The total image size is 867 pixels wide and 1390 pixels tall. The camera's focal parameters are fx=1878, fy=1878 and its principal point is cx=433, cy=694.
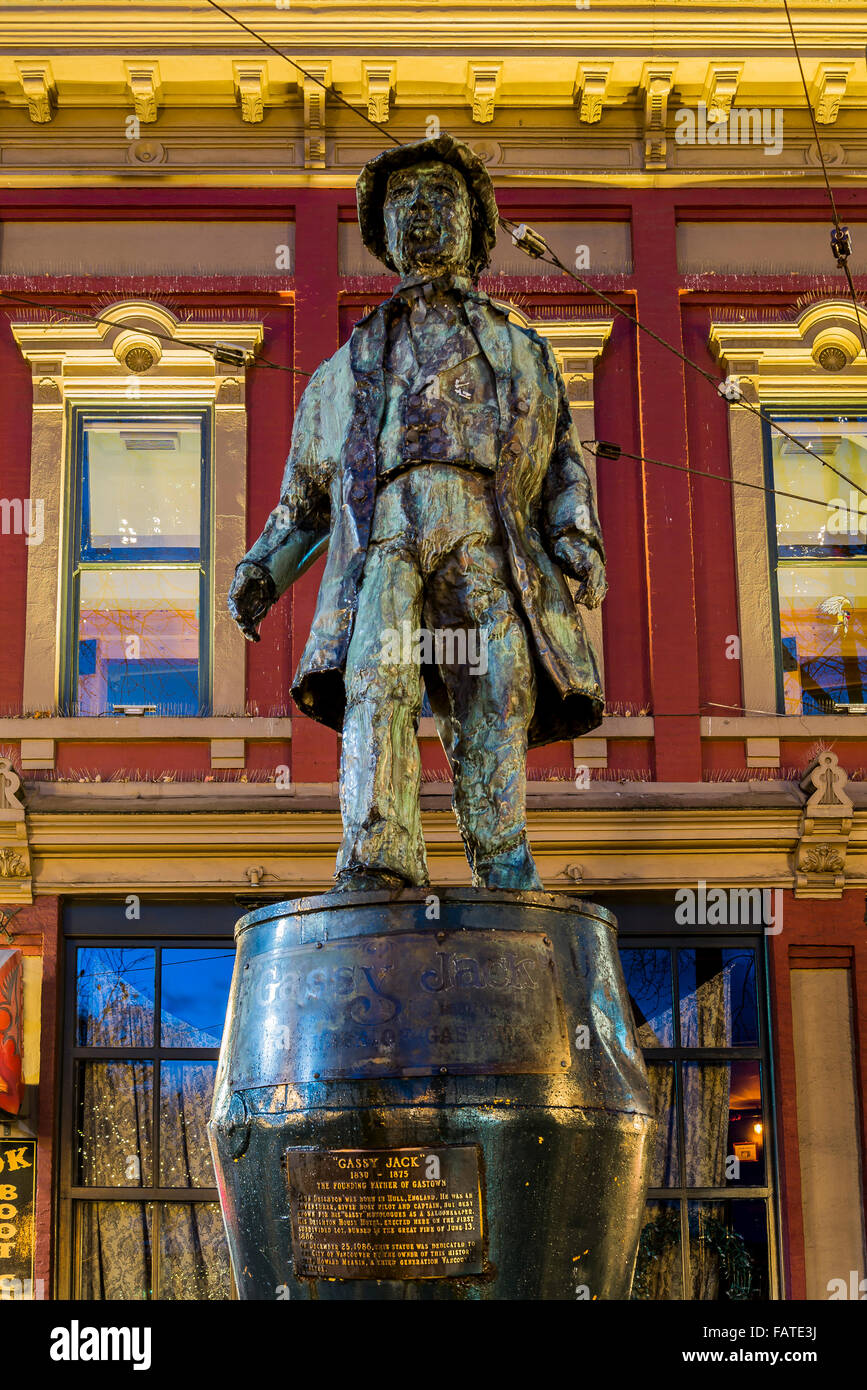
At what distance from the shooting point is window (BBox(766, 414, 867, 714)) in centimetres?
1340

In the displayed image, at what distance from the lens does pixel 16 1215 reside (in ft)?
39.3

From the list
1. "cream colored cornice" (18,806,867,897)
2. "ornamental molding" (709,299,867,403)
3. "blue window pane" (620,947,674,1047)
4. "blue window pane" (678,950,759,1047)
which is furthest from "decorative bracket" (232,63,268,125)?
"blue window pane" (678,950,759,1047)

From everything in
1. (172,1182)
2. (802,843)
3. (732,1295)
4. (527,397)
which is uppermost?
(527,397)

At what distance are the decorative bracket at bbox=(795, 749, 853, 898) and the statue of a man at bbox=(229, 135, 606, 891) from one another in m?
7.00

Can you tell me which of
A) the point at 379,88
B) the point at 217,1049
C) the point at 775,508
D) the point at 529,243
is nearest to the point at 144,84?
the point at 379,88

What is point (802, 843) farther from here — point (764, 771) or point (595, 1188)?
point (595, 1188)

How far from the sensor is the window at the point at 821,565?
44.0 feet

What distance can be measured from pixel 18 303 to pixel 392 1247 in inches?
406

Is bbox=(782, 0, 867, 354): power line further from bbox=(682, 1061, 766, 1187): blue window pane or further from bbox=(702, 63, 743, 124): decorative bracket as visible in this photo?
bbox=(682, 1061, 766, 1187): blue window pane

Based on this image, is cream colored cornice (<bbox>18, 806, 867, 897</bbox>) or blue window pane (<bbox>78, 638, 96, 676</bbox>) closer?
cream colored cornice (<bbox>18, 806, 867, 897</bbox>)

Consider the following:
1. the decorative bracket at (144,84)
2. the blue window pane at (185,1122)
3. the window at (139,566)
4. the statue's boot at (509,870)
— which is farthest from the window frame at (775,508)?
the statue's boot at (509,870)
